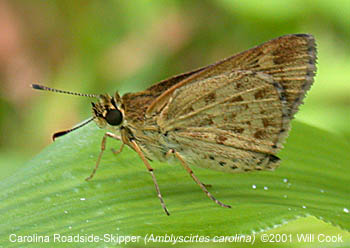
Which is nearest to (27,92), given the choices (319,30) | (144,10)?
(144,10)

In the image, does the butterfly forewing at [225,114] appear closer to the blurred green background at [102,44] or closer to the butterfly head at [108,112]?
the butterfly head at [108,112]

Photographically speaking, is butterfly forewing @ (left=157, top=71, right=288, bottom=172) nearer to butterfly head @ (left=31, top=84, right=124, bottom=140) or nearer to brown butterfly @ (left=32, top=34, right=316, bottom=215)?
brown butterfly @ (left=32, top=34, right=316, bottom=215)

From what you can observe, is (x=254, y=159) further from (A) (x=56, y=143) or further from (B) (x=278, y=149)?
(A) (x=56, y=143)

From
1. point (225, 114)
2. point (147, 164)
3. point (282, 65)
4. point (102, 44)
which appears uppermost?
point (102, 44)

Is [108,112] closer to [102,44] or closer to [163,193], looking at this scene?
[163,193]

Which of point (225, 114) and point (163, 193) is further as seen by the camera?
point (225, 114)

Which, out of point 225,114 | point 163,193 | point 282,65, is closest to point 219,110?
point 225,114

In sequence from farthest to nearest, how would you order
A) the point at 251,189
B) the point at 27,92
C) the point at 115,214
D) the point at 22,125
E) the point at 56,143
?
the point at 27,92 → the point at 22,125 → the point at 56,143 → the point at 251,189 → the point at 115,214

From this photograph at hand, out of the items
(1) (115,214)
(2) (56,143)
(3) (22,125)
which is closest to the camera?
(1) (115,214)
